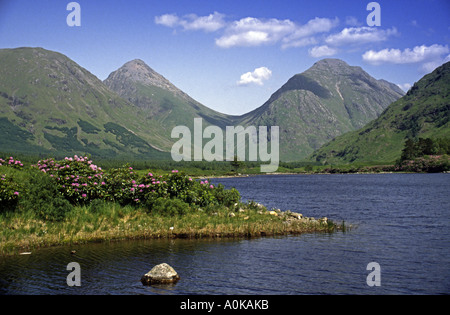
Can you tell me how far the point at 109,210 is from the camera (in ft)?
128

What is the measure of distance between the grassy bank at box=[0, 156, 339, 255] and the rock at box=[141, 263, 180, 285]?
520 inches

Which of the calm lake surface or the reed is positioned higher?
the reed

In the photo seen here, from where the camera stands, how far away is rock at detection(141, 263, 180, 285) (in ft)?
75.3

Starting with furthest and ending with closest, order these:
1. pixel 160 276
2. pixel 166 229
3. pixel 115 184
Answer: pixel 115 184 < pixel 166 229 < pixel 160 276

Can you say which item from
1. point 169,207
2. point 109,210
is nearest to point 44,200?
point 109,210

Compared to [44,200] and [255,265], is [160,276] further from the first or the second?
[44,200]

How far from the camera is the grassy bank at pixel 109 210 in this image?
33.8 metres

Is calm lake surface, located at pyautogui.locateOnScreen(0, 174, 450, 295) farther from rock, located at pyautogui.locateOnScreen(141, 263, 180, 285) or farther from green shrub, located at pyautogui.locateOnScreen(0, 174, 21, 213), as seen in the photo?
green shrub, located at pyautogui.locateOnScreen(0, 174, 21, 213)

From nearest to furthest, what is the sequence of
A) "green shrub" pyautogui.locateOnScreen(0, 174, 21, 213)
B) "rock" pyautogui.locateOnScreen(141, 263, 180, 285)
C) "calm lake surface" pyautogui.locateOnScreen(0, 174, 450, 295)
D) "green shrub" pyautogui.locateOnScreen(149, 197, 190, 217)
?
"calm lake surface" pyautogui.locateOnScreen(0, 174, 450, 295), "rock" pyautogui.locateOnScreen(141, 263, 180, 285), "green shrub" pyautogui.locateOnScreen(0, 174, 21, 213), "green shrub" pyautogui.locateOnScreen(149, 197, 190, 217)

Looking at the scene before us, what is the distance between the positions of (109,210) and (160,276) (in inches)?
708

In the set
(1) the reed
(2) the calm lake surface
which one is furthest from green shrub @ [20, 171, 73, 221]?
(2) the calm lake surface

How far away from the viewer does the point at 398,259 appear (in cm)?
2988
